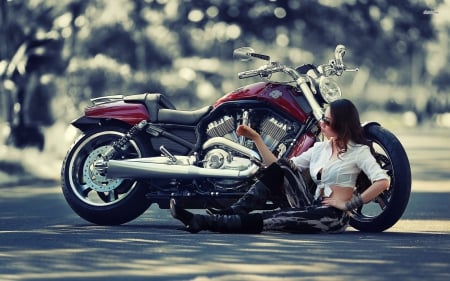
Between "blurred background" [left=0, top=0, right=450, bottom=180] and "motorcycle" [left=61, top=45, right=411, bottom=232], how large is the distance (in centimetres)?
1068

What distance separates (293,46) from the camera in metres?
31.9

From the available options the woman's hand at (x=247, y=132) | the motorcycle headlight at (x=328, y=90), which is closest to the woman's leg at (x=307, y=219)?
the woman's hand at (x=247, y=132)

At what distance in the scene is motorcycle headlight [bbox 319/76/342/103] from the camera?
45.0ft

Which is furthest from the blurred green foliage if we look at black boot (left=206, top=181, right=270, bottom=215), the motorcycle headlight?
black boot (left=206, top=181, right=270, bottom=215)

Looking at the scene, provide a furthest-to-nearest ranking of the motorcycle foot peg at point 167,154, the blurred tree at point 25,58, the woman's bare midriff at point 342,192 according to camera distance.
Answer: the blurred tree at point 25,58
the motorcycle foot peg at point 167,154
the woman's bare midriff at point 342,192

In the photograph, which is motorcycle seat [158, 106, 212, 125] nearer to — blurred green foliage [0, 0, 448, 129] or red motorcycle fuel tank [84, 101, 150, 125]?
red motorcycle fuel tank [84, 101, 150, 125]

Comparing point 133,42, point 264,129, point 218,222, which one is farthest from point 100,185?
point 133,42

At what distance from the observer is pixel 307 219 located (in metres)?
12.7

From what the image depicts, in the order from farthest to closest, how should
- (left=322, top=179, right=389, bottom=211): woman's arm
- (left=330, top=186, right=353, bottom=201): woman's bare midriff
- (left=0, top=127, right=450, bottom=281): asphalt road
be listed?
(left=330, top=186, right=353, bottom=201): woman's bare midriff → (left=322, top=179, right=389, bottom=211): woman's arm → (left=0, top=127, right=450, bottom=281): asphalt road

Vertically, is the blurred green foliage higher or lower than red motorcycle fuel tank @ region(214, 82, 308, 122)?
higher

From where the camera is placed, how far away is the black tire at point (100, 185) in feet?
45.9

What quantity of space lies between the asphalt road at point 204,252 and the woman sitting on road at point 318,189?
11 centimetres

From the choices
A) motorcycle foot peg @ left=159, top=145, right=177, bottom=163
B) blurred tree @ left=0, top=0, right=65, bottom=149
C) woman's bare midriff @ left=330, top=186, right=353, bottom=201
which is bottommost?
woman's bare midriff @ left=330, top=186, right=353, bottom=201

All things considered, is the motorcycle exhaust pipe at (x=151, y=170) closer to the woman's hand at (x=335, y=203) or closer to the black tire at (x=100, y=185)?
the black tire at (x=100, y=185)
